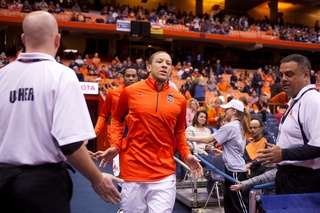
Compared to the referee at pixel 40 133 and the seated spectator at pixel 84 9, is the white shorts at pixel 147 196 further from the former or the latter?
the seated spectator at pixel 84 9

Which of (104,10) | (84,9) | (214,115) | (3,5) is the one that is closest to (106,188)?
(214,115)

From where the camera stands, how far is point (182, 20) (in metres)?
26.3

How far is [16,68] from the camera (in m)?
1.94

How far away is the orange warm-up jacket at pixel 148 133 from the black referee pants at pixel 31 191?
133cm

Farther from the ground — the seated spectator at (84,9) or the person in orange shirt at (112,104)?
the seated spectator at (84,9)

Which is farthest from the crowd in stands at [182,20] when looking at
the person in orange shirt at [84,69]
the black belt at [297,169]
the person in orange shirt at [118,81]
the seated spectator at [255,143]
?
the black belt at [297,169]

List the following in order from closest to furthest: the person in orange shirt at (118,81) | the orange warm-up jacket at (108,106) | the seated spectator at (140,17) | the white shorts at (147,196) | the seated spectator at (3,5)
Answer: the white shorts at (147,196)
the orange warm-up jacket at (108,106)
the person in orange shirt at (118,81)
the seated spectator at (3,5)
the seated spectator at (140,17)

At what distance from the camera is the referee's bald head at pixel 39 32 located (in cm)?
191

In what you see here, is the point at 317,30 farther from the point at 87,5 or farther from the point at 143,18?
the point at 87,5

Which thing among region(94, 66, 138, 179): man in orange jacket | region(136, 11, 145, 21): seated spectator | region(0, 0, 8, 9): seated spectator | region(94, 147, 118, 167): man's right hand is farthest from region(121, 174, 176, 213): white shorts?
region(136, 11, 145, 21): seated spectator

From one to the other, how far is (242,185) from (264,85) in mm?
15822

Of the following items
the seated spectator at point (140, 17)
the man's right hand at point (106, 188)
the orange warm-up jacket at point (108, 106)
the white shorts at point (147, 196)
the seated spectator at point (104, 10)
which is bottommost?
the white shorts at point (147, 196)

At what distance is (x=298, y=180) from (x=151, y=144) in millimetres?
1212

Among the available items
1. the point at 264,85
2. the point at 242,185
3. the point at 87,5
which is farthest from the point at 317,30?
the point at 242,185
